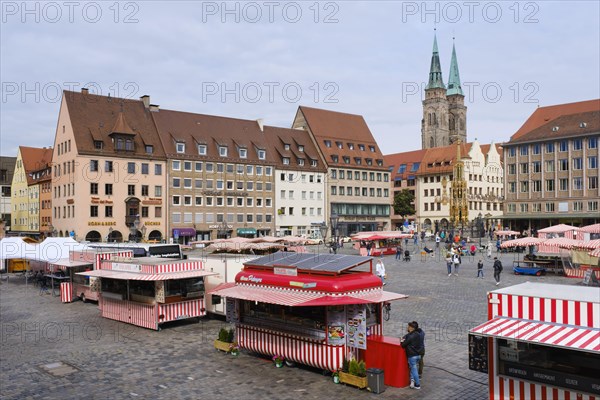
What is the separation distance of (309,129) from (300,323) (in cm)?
7219

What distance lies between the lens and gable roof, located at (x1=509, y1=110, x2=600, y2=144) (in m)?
71.3

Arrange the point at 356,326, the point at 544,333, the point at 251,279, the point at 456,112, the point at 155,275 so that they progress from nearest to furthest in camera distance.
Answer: the point at 544,333 → the point at 356,326 → the point at 251,279 → the point at 155,275 → the point at 456,112

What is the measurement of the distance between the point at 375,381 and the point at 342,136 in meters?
77.1

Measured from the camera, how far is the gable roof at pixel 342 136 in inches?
3317

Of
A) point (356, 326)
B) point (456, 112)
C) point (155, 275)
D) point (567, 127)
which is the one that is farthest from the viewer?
point (456, 112)

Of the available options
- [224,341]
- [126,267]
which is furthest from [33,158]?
[224,341]

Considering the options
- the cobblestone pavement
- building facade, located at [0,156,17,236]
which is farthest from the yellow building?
the cobblestone pavement

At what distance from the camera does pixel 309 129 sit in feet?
277

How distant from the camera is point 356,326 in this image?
41.9 ft

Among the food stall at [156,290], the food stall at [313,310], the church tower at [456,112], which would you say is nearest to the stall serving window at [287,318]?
the food stall at [313,310]

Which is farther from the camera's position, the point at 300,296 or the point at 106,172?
the point at 106,172

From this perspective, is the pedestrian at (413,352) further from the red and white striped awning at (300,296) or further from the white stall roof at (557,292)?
the white stall roof at (557,292)

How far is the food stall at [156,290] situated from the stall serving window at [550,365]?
39.4 feet

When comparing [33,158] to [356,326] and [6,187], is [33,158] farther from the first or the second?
[356,326]
